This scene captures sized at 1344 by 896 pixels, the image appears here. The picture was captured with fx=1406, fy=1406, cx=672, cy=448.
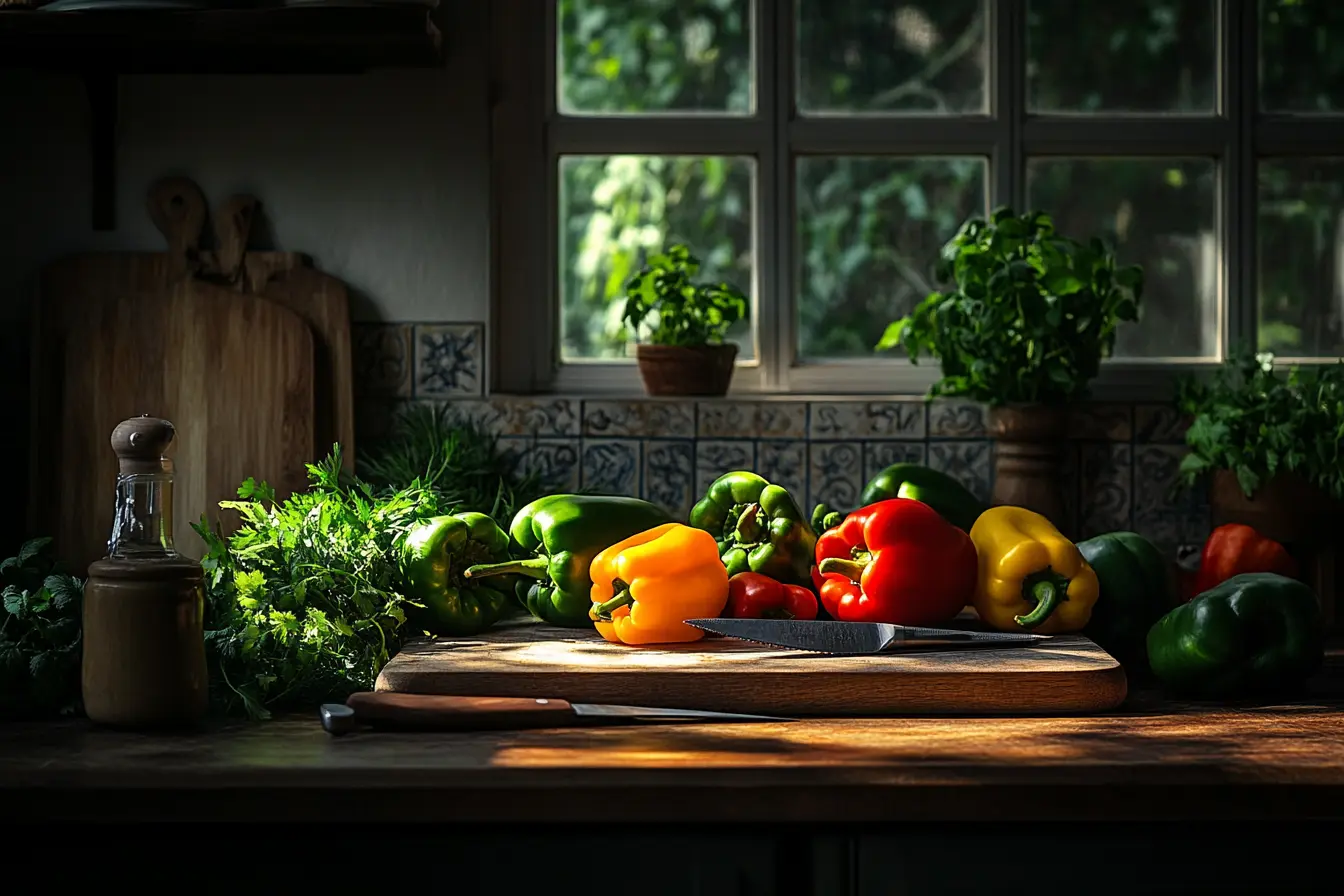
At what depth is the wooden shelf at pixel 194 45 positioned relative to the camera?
184 cm

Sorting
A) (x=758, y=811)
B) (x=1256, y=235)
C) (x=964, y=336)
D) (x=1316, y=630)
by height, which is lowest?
(x=758, y=811)

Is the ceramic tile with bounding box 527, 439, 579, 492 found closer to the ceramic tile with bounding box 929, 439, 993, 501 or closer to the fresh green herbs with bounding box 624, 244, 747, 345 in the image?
the fresh green herbs with bounding box 624, 244, 747, 345

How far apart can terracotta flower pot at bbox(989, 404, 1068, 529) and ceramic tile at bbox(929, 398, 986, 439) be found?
6 cm

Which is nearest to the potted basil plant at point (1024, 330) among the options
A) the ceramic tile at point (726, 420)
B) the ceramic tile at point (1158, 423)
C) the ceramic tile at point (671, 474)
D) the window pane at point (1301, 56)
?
the ceramic tile at point (1158, 423)

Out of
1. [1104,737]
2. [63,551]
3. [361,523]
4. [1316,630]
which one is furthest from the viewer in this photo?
[63,551]

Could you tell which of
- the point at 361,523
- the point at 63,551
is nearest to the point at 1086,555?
the point at 361,523

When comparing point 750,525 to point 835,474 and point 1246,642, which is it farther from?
point 1246,642

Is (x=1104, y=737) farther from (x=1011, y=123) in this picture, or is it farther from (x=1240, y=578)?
(x=1011, y=123)

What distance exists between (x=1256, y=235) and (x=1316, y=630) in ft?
3.27

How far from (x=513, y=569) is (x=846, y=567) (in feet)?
1.27

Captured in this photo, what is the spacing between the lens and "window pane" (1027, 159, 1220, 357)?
2258 mm

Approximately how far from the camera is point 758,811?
3.67ft

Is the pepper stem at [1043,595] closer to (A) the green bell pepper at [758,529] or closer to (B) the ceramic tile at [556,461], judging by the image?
(A) the green bell pepper at [758,529]

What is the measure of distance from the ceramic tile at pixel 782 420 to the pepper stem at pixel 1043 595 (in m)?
0.63
